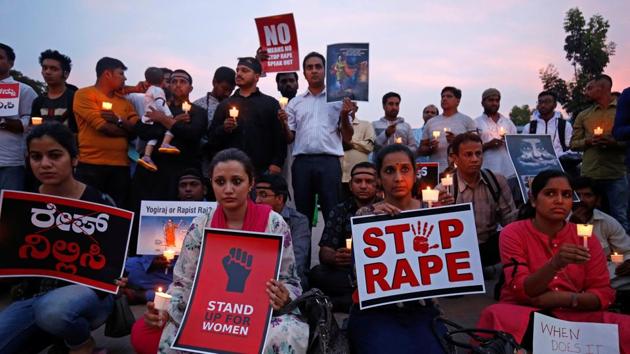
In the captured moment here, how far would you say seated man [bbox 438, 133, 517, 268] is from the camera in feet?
16.3

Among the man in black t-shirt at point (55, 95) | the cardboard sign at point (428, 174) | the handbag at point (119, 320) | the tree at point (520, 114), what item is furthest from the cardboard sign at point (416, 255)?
the tree at point (520, 114)

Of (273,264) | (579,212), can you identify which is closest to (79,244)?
(273,264)

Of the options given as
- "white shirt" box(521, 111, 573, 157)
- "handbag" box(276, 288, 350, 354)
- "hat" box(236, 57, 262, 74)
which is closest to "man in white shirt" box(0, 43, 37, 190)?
"hat" box(236, 57, 262, 74)

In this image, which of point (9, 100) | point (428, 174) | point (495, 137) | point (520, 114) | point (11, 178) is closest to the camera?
point (11, 178)

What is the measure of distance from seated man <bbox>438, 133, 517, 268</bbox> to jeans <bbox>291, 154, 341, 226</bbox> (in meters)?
1.21

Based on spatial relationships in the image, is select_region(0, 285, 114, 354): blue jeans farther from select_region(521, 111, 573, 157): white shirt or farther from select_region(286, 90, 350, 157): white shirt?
select_region(521, 111, 573, 157): white shirt

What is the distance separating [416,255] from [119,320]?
6.94ft

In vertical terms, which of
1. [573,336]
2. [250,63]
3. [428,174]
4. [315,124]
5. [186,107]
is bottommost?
[573,336]

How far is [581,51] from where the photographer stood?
2709cm

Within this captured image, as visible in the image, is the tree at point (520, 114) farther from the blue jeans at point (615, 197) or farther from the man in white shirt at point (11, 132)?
the man in white shirt at point (11, 132)

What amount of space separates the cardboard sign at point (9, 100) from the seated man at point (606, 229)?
19.6 ft

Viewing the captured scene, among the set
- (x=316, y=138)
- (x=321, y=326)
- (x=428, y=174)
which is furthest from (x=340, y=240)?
(x=428, y=174)

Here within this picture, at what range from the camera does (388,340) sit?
291cm

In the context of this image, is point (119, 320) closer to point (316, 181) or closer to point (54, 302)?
point (54, 302)
